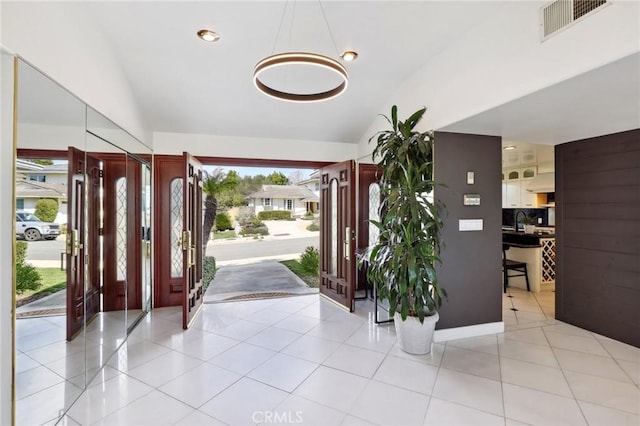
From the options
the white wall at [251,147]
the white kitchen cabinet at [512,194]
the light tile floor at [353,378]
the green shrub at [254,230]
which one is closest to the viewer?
the light tile floor at [353,378]

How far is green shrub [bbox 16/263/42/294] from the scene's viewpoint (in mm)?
1693

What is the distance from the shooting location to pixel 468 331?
3.36 metres

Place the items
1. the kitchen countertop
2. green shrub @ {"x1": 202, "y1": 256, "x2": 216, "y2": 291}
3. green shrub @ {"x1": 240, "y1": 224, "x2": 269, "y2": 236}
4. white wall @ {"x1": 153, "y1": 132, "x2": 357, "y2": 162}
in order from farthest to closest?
green shrub @ {"x1": 240, "y1": 224, "x2": 269, "y2": 236} → green shrub @ {"x1": 202, "y1": 256, "x2": 216, "y2": 291} → the kitchen countertop → white wall @ {"x1": 153, "y1": 132, "x2": 357, "y2": 162}

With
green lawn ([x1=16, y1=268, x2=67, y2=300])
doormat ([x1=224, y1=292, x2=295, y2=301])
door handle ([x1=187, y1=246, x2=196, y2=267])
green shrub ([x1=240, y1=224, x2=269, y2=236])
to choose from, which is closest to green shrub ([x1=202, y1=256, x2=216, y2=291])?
doormat ([x1=224, y1=292, x2=295, y2=301])

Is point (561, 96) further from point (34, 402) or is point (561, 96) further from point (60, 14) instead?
point (34, 402)

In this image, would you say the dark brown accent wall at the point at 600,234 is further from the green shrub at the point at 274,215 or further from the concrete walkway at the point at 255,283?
the green shrub at the point at 274,215

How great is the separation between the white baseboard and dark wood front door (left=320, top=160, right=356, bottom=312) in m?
1.32

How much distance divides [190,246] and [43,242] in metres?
1.83

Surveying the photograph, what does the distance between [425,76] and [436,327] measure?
282cm

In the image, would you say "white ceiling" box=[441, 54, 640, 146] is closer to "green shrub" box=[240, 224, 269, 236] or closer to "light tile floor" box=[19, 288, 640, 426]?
"light tile floor" box=[19, 288, 640, 426]

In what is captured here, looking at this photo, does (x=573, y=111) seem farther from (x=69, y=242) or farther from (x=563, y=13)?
(x=69, y=242)

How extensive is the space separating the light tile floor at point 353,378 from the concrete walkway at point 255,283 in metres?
1.60

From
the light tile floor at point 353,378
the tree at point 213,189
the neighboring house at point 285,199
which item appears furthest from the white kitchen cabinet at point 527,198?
the tree at point 213,189

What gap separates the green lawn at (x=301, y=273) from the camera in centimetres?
653
